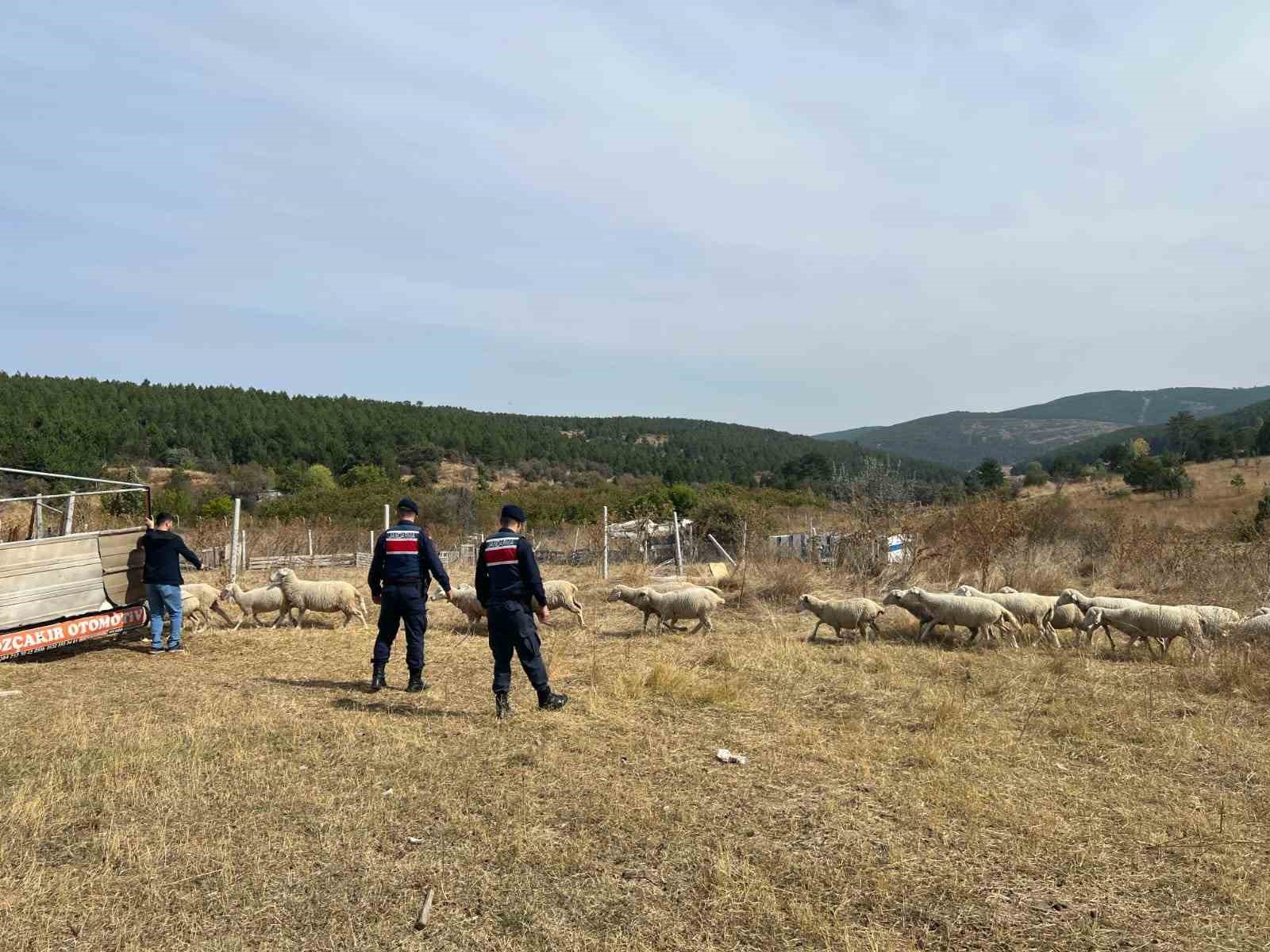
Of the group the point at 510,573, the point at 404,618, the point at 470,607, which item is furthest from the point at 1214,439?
the point at 404,618

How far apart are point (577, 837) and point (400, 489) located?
47.2 metres

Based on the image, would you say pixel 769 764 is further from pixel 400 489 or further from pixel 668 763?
pixel 400 489

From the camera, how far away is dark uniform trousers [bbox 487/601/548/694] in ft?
23.7

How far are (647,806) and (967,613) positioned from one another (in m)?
7.41

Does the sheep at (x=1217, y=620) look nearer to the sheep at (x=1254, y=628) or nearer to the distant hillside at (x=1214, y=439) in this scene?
the sheep at (x=1254, y=628)

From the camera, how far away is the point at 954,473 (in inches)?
4567

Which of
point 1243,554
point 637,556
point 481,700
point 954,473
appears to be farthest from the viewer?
point 954,473

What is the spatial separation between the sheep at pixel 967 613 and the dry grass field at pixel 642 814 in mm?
2197

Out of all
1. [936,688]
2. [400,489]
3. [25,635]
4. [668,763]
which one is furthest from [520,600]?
[400,489]

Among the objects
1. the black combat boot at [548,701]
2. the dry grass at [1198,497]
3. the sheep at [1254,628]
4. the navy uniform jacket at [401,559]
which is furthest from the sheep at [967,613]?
the dry grass at [1198,497]

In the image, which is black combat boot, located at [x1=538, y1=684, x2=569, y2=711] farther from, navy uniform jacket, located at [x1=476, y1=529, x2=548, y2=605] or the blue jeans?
the blue jeans

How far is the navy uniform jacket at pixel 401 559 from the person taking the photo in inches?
320

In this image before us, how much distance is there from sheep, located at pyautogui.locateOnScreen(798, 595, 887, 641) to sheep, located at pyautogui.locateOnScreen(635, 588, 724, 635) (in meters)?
1.50

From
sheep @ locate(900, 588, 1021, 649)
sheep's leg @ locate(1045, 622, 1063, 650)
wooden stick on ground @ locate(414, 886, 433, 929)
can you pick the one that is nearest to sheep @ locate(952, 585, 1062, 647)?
sheep's leg @ locate(1045, 622, 1063, 650)
